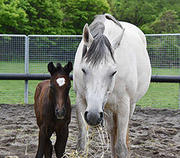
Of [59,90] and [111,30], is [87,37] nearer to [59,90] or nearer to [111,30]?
[111,30]

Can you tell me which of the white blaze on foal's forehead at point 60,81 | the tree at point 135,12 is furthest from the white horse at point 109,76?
the tree at point 135,12

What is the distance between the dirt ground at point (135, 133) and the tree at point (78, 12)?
79.6 feet

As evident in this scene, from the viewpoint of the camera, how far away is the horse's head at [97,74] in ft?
9.59

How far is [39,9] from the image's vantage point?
1240 inches

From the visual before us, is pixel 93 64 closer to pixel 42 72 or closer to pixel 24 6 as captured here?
pixel 42 72

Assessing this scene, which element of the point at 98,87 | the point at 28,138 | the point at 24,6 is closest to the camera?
the point at 98,87

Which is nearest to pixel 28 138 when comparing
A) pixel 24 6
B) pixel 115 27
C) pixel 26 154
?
pixel 26 154

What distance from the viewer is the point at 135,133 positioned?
624 cm

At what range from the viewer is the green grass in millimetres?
9484

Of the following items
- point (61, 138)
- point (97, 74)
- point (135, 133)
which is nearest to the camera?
point (97, 74)

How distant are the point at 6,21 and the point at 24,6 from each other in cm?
298

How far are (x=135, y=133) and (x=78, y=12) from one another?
28092 mm

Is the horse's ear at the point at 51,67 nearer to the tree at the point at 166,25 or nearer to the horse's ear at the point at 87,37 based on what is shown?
the horse's ear at the point at 87,37

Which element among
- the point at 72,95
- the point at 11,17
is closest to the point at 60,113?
the point at 72,95
